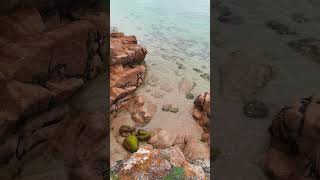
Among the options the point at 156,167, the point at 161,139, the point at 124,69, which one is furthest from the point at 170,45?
the point at 156,167

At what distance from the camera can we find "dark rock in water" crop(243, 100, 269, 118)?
14.1m

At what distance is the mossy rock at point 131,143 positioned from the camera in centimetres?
1270

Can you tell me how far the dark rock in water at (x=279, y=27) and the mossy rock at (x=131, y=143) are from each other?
14428 millimetres

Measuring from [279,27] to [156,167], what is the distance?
657 inches

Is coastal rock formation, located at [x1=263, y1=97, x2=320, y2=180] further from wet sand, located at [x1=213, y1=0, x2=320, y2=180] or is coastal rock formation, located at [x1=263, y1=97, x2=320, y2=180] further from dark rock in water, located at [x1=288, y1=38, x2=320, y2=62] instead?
dark rock in water, located at [x1=288, y1=38, x2=320, y2=62]

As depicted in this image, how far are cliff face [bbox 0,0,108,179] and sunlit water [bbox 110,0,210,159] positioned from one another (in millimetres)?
5905

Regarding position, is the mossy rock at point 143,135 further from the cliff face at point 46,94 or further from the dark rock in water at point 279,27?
the dark rock in water at point 279,27

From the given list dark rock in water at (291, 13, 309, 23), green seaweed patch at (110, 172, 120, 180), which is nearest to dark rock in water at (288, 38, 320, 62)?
dark rock in water at (291, 13, 309, 23)

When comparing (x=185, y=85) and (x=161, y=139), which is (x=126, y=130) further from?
(x=185, y=85)

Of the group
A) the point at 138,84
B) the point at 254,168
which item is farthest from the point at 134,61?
the point at 254,168

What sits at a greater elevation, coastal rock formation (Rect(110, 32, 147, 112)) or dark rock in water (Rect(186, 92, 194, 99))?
coastal rock formation (Rect(110, 32, 147, 112))

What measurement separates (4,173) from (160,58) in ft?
52.7

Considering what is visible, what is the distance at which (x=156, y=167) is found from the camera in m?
10.4

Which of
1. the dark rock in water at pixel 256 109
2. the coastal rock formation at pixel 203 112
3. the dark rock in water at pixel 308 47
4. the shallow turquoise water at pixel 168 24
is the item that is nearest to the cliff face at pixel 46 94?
the coastal rock formation at pixel 203 112
